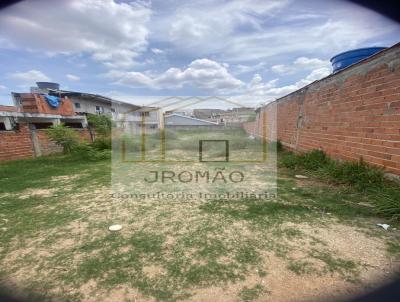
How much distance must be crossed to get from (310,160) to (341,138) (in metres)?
0.79

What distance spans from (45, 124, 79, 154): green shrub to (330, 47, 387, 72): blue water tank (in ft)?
27.1

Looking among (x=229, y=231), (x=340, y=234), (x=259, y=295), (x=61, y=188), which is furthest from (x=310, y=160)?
(x=61, y=188)

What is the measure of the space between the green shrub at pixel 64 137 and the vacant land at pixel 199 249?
514 centimetres

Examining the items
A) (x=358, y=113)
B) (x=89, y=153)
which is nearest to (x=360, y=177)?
(x=358, y=113)

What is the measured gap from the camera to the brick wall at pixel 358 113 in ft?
8.61

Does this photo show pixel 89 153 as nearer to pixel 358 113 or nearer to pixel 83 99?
pixel 358 113

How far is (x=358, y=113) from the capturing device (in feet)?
10.7

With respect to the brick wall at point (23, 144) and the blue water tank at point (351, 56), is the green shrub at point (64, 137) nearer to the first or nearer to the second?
the brick wall at point (23, 144)

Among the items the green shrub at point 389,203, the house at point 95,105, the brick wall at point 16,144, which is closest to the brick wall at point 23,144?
the brick wall at point 16,144

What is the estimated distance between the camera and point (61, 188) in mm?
3650

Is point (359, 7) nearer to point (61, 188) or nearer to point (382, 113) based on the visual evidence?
point (382, 113)

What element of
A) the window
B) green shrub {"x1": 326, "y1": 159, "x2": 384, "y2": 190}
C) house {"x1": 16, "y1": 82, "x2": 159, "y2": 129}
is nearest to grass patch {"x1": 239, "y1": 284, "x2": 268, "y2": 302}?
green shrub {"x1": 326, "y1": 159, "x2": 384, "y2": 190}

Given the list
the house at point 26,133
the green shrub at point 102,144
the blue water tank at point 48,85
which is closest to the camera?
the house at point 26,133

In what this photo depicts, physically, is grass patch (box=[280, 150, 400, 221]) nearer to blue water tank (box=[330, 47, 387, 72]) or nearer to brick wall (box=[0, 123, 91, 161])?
blue water tank (box=[330, 47, 387, 72])
